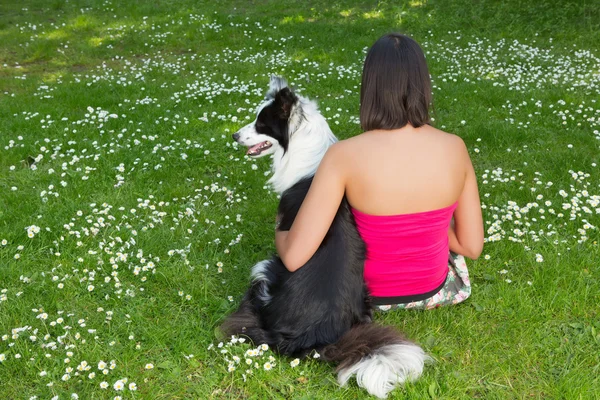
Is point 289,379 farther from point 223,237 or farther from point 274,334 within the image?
point 223,237

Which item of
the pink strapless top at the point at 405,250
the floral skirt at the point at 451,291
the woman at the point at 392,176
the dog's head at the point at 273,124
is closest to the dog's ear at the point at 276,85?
the dog's head at the point at 273,124

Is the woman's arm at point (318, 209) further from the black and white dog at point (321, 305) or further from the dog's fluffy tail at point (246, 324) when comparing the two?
the dog's fluffy tail at point (246, 324)

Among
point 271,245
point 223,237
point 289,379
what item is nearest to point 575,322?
point 289,379

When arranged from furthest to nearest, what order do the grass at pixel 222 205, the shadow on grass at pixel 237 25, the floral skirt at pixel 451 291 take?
1. the shadow on grass at pixel 237 25
2. the floral skirt at pixel 451 291
3. the grass at pixel 222 205

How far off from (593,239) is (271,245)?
2941mm

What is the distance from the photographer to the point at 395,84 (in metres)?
3.29

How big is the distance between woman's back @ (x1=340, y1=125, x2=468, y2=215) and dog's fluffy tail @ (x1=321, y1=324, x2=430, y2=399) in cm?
77

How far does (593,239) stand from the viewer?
16.7ft

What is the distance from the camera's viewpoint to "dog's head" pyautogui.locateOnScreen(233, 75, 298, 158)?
4234 millimetres

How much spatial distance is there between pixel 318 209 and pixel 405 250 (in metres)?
0.72

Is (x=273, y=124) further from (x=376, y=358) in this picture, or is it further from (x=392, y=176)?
(x=376, y=358)

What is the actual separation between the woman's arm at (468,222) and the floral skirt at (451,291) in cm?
18

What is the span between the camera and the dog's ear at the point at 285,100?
4.19 metres

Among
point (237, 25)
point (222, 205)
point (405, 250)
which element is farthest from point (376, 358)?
point (237, 25)
